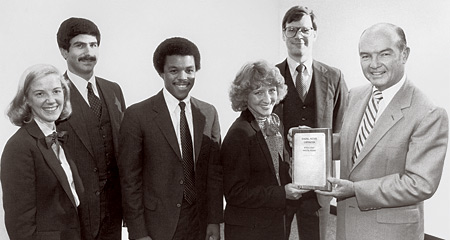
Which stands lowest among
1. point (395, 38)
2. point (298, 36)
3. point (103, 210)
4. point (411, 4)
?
point (103, 210)

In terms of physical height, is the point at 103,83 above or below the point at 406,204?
above

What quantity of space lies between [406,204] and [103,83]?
1998 mm

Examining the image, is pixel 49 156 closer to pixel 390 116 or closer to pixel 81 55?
pixel 81 55

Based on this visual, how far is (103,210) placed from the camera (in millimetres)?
2641

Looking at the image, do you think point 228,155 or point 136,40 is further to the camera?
point 136,40

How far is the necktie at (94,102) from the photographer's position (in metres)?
2.64

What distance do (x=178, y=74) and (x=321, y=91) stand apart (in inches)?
43.1

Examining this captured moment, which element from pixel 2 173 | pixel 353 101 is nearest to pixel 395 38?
pixel 353 101

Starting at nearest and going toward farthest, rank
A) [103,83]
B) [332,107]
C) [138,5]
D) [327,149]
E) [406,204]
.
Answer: [406,204]
[327,149]
[103,83]
[332,107]
[138,5]

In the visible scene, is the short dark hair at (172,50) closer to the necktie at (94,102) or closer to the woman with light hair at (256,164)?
the woman with light hair at (256,164)

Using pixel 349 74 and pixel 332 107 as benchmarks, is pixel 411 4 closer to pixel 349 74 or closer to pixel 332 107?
pixel 349 74

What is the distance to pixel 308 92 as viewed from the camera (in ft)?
9.90

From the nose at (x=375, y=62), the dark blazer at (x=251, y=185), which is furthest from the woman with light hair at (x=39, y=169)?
the nose at (x=375, y=62)

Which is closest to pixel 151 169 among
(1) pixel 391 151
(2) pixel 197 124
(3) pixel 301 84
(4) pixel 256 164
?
(2) pixel 197 124
